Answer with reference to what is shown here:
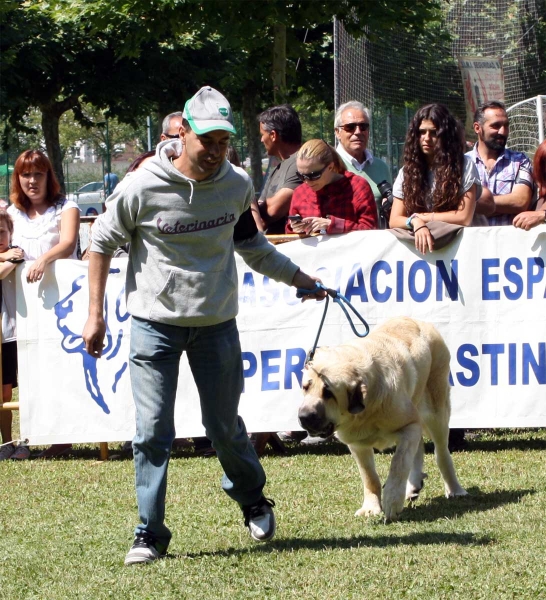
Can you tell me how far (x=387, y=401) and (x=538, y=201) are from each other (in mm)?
2813

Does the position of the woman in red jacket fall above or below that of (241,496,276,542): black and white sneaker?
above

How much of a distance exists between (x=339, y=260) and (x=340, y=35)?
29.6ft

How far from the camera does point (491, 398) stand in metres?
7.03

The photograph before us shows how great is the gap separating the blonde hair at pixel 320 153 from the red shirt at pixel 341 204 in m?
0.17

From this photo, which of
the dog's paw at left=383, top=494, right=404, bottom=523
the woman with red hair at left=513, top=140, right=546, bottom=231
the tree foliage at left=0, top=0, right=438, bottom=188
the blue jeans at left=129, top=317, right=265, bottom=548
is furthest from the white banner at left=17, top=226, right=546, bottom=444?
the tree foliage at left=0, top=0, right=438, bottom=188

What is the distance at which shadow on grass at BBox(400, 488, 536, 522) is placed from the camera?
17.1 ft

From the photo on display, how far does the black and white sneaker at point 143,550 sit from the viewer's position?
4348mm

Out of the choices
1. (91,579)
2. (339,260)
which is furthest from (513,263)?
(91,579)

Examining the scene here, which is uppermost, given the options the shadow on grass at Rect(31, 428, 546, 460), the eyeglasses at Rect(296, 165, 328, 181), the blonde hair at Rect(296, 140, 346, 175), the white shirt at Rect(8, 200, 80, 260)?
the blonde hair at Rect(296, 140, 346, 175)

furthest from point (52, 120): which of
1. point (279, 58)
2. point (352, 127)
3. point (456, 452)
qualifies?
point (456, 452)

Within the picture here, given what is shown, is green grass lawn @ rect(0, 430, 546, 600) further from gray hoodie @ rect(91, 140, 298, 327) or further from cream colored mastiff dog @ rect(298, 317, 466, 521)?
gray hoodie @ rect(91, 140, 298, 327)

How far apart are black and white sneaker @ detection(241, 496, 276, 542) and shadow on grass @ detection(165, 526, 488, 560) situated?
0.06 metres

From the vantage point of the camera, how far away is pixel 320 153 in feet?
21.9

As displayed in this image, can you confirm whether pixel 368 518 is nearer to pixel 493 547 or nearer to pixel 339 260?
pixel 493 547
